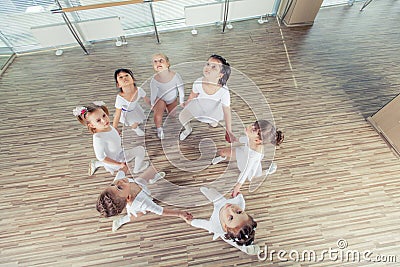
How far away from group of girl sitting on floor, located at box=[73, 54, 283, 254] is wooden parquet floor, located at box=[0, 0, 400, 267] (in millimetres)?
128

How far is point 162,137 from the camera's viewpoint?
213 cm

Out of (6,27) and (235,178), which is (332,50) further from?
(6,27)

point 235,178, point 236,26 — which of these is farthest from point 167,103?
point 236,26

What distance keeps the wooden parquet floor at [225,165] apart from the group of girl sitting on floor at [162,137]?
128 mm

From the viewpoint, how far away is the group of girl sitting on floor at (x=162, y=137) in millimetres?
1338

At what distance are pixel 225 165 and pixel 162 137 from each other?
26.1 inches

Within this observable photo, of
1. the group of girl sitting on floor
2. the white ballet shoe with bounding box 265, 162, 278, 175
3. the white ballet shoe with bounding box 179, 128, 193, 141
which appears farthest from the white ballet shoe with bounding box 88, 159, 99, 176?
the white ballet shoe with bounding box 265, 162, 278, 175

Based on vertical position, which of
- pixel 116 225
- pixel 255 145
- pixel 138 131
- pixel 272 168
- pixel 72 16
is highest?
pixel 72 16

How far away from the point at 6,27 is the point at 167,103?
2436 mm

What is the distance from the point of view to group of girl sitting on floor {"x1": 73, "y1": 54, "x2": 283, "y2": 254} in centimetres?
134

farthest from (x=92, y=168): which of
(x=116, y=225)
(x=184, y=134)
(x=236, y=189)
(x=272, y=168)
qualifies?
(x=272, y=168)

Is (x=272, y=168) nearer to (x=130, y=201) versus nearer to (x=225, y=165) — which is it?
(x=225, y=165)

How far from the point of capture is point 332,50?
2.90 m

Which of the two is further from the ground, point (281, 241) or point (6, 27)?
point (6, 27)
